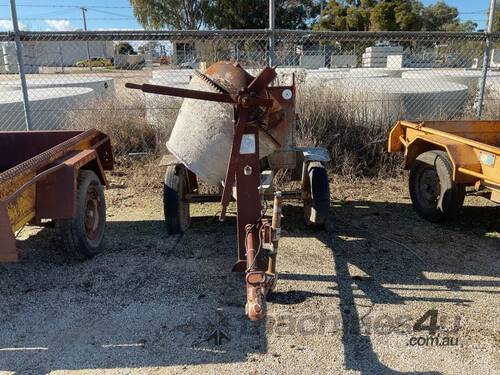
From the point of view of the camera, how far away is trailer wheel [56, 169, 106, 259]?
3.89 metres

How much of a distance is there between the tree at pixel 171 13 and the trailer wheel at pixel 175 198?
3477cm

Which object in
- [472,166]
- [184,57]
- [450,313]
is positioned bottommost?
[450,313]

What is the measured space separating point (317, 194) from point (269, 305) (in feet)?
4.60

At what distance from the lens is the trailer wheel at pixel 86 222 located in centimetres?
389

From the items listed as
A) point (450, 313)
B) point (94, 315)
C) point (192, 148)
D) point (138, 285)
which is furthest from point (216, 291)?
point (450, 313)

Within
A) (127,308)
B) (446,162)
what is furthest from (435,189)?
(127,308)

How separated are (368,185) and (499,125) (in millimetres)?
→ 1715

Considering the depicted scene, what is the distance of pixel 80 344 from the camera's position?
9.98 feet

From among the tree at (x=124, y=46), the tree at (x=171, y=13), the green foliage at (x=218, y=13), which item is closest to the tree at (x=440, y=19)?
the green foliage at (x=218, y=13)

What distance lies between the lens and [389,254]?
434cm

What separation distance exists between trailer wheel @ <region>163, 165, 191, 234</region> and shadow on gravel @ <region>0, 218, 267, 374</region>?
0.54 feet

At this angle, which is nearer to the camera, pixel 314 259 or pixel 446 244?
pixel 314 259

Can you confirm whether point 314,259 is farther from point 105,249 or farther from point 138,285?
point 105,249

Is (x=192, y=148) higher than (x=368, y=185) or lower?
higher
